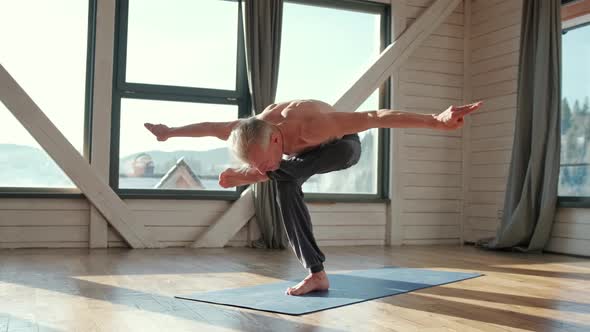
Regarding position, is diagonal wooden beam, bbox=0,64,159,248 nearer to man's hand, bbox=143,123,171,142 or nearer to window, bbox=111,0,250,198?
window, bbox=111,0,250,198

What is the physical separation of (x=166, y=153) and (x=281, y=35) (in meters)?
1.48

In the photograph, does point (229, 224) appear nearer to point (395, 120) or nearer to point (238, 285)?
point (238, 285)

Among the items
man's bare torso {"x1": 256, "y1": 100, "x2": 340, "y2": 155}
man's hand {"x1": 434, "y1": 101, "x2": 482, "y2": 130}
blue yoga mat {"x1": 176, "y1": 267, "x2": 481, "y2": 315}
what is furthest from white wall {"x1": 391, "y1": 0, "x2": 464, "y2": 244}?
man's hand {"x1": 434, "y1": 101, "x2": 482, "y2": 130}

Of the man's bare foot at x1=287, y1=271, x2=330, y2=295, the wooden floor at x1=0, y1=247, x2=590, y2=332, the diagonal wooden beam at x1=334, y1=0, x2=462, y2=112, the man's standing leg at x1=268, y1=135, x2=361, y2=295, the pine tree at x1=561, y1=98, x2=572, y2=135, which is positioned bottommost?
the wooden floor at x1=0, y1=247, x2=590, y2=332

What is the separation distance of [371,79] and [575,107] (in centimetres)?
177

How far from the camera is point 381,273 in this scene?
12.5 feet

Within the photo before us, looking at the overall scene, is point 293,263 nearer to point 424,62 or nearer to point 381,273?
point 381,273

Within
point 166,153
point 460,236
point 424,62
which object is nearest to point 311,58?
point 424,62

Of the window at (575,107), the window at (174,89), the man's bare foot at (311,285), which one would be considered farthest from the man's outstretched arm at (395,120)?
the window at (575,107)

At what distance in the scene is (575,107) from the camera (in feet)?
17.9

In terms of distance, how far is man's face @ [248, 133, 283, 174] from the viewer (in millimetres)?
2637

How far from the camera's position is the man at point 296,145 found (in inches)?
104

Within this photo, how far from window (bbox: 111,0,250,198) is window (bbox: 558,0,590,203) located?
2784mm

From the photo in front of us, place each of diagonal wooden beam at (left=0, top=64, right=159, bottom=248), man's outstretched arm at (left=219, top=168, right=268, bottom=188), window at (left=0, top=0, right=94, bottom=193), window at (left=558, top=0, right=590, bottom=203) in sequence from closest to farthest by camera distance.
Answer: man's outstretched arm at (left=219, top=168, right=268, bottom=188)
diagonal wooden beam at (left=0, top=64, right=159, bottom=248)
window at (left=0, top=0, right=94, bottom=193)
window at (left=558, top=0, right=590, bottom=203)
